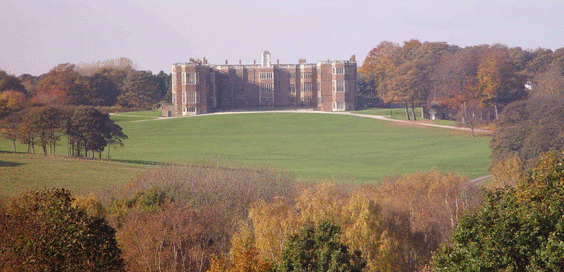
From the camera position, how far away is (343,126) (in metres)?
73.5

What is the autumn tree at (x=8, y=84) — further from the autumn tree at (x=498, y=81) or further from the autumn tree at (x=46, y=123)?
the autumn tree at (x=498, y=81)

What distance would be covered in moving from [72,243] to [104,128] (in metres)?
37.5

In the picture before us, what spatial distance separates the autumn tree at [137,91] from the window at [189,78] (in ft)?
58.6

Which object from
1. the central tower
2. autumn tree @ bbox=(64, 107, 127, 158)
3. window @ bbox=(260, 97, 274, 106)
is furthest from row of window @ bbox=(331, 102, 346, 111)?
autumn tree @ bbox=(64, 107, 127, 158)

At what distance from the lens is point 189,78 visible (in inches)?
3428

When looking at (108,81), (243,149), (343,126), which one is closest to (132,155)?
(243,149)

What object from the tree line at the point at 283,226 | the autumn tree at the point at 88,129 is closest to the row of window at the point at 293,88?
the autumn tree at the point at 88,129

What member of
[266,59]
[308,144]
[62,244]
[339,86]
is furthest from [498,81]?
[62,244]

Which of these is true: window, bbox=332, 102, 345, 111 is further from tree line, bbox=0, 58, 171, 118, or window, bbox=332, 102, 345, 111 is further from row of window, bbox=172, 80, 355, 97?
tree line, bbox=0, 58, 171, 118

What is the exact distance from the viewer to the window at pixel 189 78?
284 ft

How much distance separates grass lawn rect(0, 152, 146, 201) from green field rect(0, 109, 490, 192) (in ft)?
3.19

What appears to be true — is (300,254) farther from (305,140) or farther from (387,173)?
(305,140)

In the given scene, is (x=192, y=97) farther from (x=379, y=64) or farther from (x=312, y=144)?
(x=379, y=64)

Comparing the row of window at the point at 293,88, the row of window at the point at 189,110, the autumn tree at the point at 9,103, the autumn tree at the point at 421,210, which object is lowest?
the autumn tree at the point at 421,210
